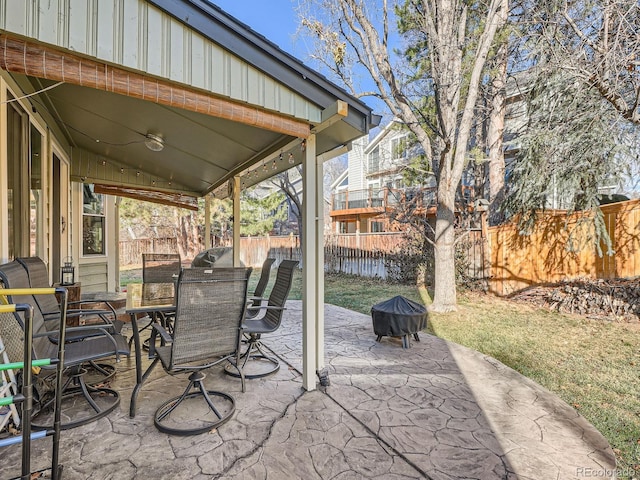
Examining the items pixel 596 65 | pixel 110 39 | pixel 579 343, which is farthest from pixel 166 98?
pixel 579 343

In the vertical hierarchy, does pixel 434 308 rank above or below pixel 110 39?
below

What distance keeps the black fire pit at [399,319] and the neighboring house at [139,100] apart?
2.18 metres

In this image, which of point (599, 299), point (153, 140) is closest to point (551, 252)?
point (599, 299)

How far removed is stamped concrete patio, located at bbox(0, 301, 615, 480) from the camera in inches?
78.3

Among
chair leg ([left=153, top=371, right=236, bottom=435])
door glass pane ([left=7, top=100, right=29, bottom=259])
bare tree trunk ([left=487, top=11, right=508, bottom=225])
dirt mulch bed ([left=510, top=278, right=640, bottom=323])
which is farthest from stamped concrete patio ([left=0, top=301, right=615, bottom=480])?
bare tree trunk ([left=487, top=11, right=508, bottom=225])

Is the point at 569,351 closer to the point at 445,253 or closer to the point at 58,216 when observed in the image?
the point at 445,253

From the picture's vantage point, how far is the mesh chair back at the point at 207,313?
2.36 m

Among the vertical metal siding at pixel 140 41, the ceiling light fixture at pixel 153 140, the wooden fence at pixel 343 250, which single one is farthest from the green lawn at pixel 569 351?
the ceiling light fixture at pixel 153 140

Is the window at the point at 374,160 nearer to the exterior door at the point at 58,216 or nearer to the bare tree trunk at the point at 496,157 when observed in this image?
the bare tree trunk at the point at 496,157

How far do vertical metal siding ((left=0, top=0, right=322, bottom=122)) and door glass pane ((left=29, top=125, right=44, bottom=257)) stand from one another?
2.12 metres

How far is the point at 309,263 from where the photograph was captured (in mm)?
3002

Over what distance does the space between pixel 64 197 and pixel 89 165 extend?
1115mm

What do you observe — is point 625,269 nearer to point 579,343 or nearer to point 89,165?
point 579,343

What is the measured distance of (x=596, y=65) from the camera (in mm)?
4188
